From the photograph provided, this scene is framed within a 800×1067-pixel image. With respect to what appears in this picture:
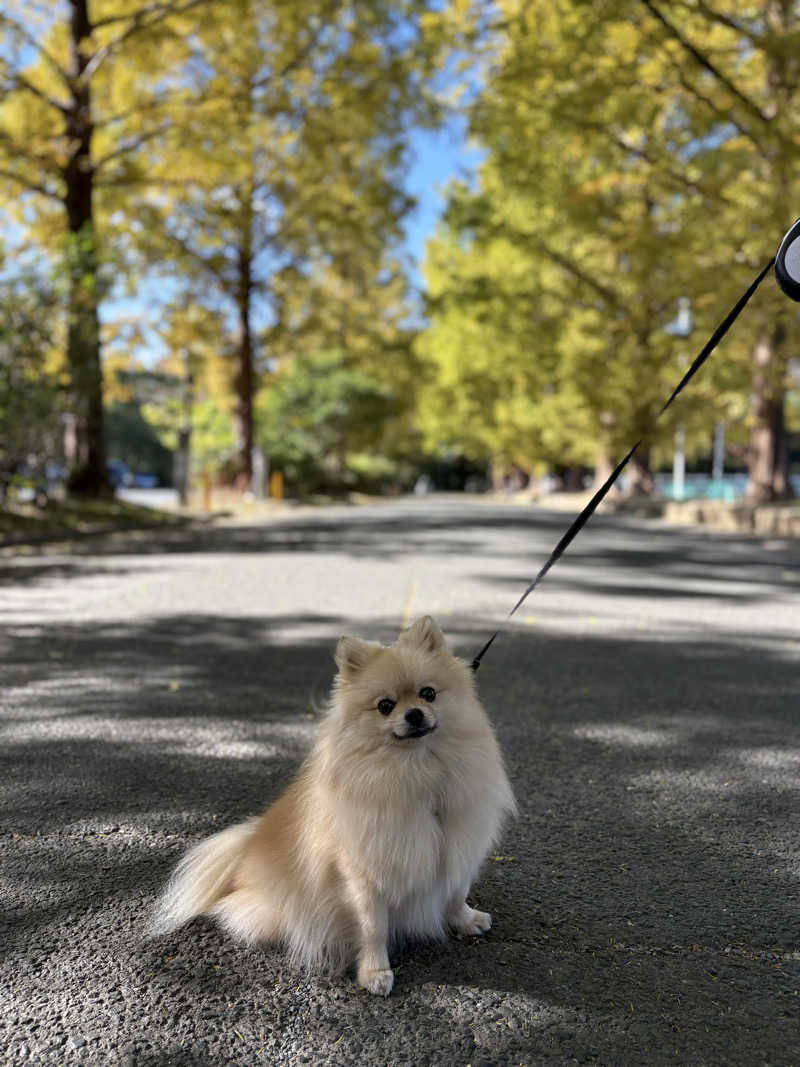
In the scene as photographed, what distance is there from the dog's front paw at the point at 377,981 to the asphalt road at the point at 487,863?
3 cm

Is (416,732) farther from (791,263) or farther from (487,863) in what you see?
(791,263)

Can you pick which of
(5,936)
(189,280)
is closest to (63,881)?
(5,936)

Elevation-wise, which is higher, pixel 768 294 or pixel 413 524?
pixel 768 294

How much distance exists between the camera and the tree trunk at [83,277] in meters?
16.7

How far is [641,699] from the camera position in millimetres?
5398

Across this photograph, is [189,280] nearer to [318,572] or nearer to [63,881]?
[318,572]

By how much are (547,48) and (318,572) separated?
36.5 feet

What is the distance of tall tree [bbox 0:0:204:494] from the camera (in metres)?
17.0

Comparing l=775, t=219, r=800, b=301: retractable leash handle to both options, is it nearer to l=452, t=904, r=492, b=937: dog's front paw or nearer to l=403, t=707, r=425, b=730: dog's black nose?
l=403, t=707, r=425, b=730: dog's black nose

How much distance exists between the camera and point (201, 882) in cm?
261

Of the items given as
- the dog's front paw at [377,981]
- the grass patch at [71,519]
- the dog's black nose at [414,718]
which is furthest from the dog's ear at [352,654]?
the grass patch at [71,519]

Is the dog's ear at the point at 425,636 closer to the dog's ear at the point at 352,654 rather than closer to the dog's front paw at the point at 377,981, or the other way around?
the dog's ear at the point at 352,654

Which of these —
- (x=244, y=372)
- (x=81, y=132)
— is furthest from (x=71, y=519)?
(x=244, y=372)

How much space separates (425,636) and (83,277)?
16.0 metres
